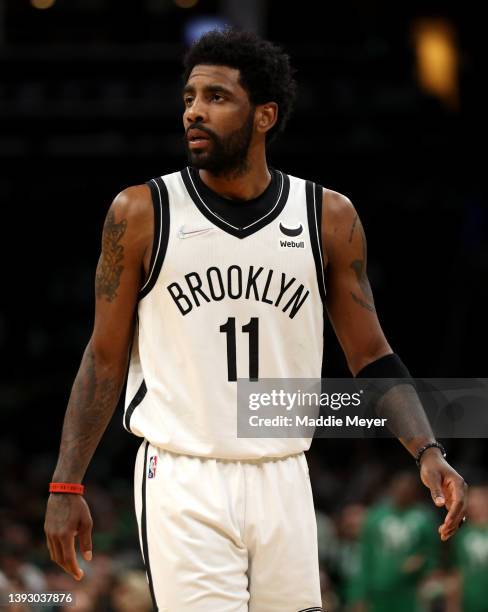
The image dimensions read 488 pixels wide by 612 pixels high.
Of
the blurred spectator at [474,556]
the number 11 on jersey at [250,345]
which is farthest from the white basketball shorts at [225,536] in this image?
the blurred spectator at [474,556]

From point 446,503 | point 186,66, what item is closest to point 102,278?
point 186,66

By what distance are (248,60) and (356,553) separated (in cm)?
923

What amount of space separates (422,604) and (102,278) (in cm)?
847

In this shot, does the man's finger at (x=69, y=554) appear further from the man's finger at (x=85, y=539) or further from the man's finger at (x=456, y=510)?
the man's finger at (x=456, y=510)

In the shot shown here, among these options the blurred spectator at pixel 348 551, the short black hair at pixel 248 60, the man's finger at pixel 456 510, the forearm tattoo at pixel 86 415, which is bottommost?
the blurred spectator at pixel 348 551

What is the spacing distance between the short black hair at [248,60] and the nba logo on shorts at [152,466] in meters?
1.43

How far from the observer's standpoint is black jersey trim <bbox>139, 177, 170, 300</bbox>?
4777 mm

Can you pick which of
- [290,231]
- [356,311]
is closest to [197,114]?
[290,231]

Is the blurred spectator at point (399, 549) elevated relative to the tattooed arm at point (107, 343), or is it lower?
lower

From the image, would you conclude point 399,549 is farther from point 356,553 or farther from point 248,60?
point 248,60

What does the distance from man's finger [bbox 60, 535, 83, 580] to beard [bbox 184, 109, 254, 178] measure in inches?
57.9

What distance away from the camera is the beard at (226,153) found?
489cm

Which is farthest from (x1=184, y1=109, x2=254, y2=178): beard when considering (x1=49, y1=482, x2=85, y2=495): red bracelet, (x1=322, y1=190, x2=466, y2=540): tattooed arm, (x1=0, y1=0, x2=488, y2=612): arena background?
(x1=0, y1=0, x2=488, y2=612): arena background

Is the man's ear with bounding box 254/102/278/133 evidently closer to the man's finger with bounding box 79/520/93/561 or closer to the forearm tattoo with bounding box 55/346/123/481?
the forearm tattoo with bounding box 55/346/123/481
